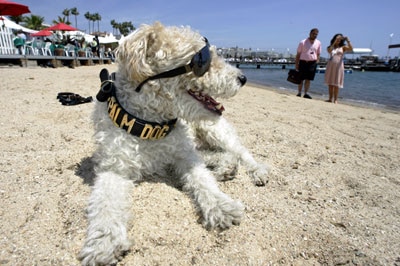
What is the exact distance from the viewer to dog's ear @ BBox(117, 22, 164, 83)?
1.96 m

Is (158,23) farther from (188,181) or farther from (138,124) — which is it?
(188,181)

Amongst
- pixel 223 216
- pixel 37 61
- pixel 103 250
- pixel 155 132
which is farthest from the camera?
pixel 37 61

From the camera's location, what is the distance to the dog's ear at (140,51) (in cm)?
196

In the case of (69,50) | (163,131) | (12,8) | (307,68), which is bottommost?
(163,131)

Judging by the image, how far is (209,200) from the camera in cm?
203

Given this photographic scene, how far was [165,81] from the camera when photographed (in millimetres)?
2100

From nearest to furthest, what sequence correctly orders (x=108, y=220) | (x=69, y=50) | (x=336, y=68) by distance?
1. (x=108, y=220)
2. (x=336, y=68)
3. (x=69, y=50)

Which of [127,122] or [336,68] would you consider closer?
[127,122]

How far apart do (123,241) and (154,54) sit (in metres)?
1.45

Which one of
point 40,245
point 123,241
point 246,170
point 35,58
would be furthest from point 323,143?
point 35,58

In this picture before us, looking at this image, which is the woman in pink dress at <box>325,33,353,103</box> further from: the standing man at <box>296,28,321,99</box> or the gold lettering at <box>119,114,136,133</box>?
the gold lettering at <box>119,114,136,133</box>

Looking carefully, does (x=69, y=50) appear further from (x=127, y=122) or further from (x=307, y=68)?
(x=127, y=122)

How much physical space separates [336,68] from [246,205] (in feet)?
25.8

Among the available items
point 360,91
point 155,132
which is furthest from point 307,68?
point 360,91
